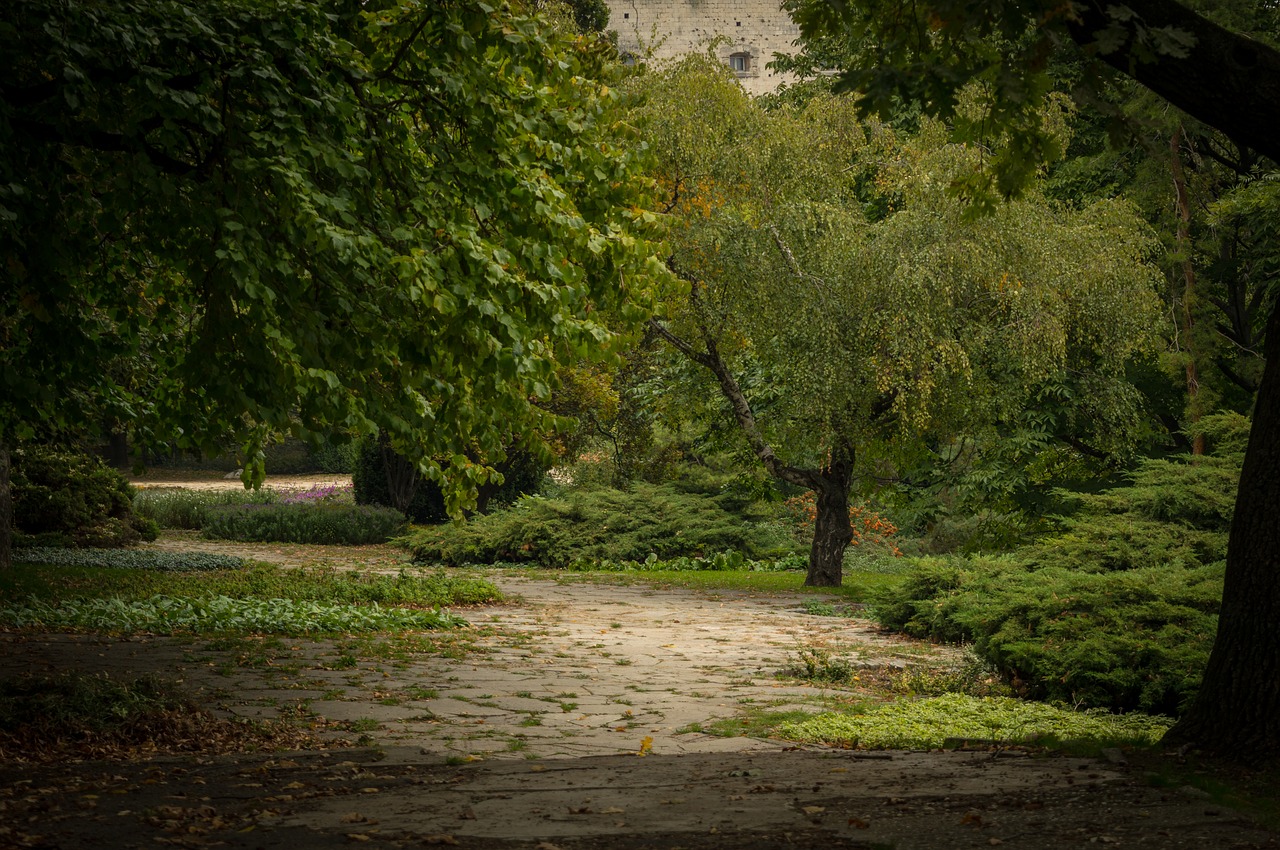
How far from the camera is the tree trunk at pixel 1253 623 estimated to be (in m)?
5.30

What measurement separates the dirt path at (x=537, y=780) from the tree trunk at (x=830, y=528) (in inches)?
299

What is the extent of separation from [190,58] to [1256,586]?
6045 millimetres

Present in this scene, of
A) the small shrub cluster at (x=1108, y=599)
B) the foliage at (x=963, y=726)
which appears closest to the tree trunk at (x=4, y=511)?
the small shrub cluster at (x=1108, y=599)

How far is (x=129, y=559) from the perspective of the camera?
16.9 meters

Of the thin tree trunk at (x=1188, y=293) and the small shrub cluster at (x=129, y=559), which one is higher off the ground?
the thin tree trunk at (x=1188, y=293)

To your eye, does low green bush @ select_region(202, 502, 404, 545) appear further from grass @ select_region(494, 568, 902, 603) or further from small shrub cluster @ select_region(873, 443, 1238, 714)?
small shrub cluster @ select_region(873, 443, 1238, 714)

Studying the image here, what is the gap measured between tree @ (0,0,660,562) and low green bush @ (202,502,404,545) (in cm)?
1630

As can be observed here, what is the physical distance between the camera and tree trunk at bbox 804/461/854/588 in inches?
656

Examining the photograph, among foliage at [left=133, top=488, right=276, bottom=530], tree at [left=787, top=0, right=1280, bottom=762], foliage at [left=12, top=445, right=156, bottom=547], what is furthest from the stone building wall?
tree at [left=787, top=0, right=1280, bottom=762]

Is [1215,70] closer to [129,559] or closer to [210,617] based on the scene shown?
[210,617]

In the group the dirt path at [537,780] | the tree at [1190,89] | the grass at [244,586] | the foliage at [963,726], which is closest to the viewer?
the dirt path at [537,780]

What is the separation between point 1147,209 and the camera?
19094 millimetres

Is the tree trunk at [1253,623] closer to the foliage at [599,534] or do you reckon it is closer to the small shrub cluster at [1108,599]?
the small shrub cluster at [1108,599]

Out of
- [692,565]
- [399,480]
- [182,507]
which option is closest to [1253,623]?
[692,565]
